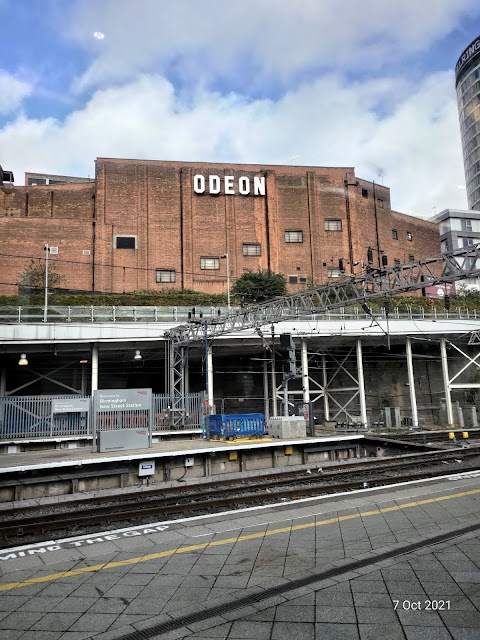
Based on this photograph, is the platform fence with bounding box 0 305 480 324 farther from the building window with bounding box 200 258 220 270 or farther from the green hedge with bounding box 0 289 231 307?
the building window with bounding box 200 258 220 270

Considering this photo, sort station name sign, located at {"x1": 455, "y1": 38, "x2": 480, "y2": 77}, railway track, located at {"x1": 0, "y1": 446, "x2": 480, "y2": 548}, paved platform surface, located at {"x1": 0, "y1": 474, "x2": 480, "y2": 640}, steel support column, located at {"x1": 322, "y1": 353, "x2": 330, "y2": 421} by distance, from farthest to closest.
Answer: station name sign, located at {"x1": 455, "y1": 38, "x2": 480, "y2": 77} < steel support column, located at {"x1": 322, "y1": 353, "x2": 330, "y2": 421} < railway track, located at {"x1": 0, "y1": 446, "x2": 480, "y2": 548} < paved platform surface, located at {"x1": 0, "y1": 474, "x2": 480, "y2": 640}

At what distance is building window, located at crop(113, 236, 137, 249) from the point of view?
52344mm

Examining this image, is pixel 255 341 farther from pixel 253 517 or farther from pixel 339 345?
pixel 253 517

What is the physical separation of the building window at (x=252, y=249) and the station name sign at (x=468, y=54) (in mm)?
98274

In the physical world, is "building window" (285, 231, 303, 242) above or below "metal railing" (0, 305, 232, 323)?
above

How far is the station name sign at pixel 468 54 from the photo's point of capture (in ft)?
392

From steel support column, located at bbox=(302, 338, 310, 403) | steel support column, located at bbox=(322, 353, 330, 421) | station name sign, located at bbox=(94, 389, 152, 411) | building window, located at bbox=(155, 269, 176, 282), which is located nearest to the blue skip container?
station name sign, located at bbox=(94, 389, 152, 411)

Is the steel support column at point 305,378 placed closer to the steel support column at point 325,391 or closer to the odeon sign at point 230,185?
the steel support column at point 325,391

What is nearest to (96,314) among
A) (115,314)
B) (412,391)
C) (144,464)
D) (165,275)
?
(115,314)

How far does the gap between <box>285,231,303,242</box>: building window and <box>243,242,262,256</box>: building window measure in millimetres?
3397

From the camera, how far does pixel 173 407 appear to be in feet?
94.5

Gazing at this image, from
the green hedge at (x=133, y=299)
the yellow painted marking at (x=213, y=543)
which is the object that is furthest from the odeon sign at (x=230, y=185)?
the yellow painted marking at (x=213, y=543)

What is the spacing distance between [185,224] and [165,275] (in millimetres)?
5861

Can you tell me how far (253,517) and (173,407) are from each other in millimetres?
19268
